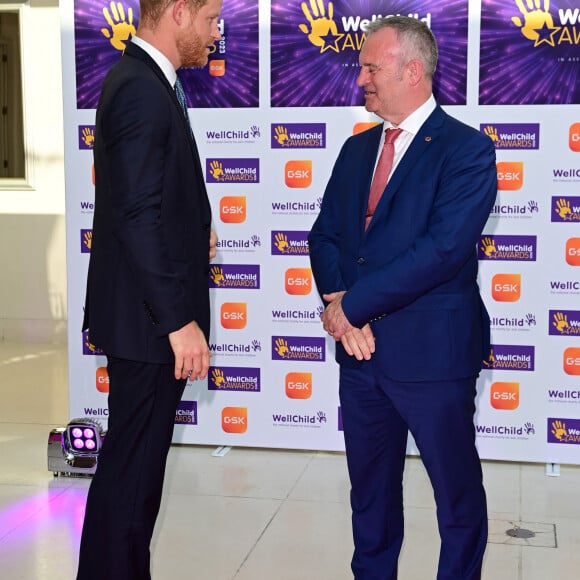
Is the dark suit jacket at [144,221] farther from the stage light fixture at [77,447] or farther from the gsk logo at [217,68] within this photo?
the gsk logo at [217,68]

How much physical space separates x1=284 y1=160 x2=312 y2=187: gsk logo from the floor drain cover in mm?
1867

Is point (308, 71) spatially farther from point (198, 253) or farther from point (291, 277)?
point (198, 253)

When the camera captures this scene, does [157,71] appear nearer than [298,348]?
Yes

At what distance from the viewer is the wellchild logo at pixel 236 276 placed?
4.48 m

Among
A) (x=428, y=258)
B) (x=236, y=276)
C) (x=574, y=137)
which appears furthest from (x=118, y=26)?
(x=428, y=258)

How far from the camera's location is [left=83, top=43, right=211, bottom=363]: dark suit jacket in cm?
206

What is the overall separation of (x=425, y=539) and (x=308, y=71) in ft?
7.30

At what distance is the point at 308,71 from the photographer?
4.32m

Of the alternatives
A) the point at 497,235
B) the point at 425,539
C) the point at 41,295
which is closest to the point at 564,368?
the point at 497,235

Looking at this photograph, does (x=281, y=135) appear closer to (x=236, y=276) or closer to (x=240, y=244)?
(x=240, y=244)

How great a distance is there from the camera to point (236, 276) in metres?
4.50

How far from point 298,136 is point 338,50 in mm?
444

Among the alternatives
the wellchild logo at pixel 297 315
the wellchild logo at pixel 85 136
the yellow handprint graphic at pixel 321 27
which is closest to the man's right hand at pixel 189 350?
the wellchild logo at pixel 297 315

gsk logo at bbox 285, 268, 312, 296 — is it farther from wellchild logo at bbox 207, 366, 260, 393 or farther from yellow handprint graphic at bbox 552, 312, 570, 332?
yellow handprint graphic at bbox 552, 312, 570, 332
